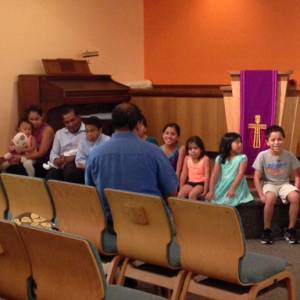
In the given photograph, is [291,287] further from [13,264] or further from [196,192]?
[196,192]

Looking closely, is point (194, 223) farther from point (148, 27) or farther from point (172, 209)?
point (148, 27)

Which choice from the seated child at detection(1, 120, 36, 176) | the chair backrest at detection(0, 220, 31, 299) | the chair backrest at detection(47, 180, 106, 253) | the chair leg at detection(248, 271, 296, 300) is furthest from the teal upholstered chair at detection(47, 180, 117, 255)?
Answer: the seated child at detection(1, 120, 36, 176)

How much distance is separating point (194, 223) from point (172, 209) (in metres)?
0.15

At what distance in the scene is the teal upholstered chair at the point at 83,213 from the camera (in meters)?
3.39

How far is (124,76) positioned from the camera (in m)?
8.83

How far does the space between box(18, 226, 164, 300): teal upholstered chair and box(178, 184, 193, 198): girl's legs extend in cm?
293

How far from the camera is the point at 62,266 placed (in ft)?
Answer: 7.76

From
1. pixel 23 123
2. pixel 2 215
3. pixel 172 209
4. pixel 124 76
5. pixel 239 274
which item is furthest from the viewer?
pixel 124 76

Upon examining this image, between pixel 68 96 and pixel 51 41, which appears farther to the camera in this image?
pixel 51 41

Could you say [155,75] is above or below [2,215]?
above

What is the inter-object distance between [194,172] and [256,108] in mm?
884

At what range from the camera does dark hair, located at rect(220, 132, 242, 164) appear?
17.0 ft

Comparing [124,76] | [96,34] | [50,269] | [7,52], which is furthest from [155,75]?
[50,269]

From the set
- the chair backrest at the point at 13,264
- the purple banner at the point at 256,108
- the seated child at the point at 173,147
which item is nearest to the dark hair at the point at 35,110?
the seated child at the point at 173,147
